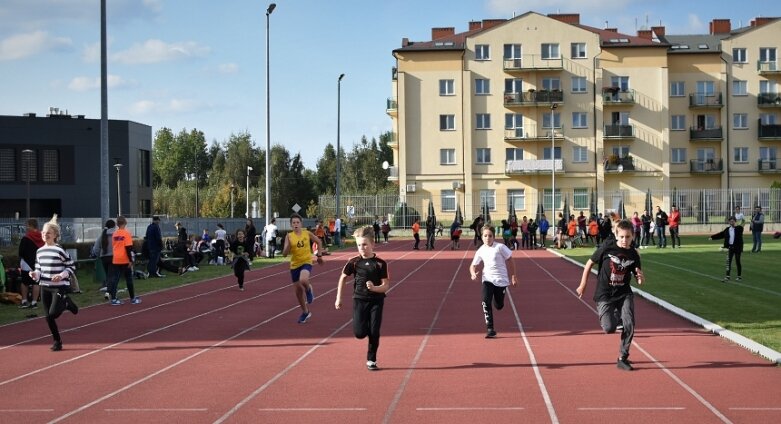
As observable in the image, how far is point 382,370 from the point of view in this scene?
429 inches

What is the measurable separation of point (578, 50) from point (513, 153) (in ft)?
29.9

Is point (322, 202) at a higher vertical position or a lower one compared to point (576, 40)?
lower

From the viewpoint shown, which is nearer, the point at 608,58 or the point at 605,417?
the point at 605,417

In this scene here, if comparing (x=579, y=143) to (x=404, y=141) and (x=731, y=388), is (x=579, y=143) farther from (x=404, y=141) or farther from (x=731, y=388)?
(x=731, y=388)

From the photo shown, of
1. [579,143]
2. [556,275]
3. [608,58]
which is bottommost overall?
[556,275]

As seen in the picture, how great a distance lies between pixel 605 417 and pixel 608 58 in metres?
68.1

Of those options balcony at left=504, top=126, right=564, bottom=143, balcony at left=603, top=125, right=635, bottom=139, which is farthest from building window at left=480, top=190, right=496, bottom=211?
balcony at left=603, top=125, right=635, bottom=139

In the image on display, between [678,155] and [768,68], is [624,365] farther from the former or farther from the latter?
[768,68]

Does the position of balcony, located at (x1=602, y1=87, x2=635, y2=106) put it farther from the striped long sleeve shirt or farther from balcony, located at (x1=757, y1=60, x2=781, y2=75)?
the striped long sleeve shirt

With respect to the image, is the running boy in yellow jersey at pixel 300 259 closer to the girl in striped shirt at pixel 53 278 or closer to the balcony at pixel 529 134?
the girl in striped shirt at pixel 53 278

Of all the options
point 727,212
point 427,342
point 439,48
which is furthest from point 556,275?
point 439,48

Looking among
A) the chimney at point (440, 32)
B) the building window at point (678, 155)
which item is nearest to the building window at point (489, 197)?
the chimney at point (440, 32)

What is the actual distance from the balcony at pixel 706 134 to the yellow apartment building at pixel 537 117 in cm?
8

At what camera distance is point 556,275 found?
27266 mm
